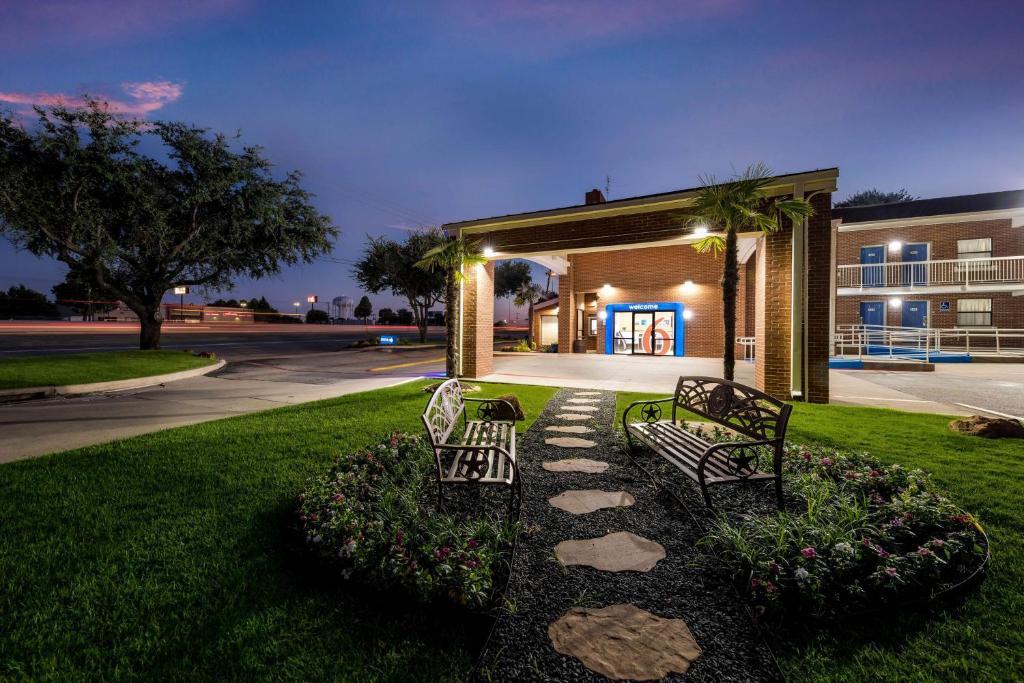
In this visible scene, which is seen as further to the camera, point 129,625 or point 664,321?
point 664,321

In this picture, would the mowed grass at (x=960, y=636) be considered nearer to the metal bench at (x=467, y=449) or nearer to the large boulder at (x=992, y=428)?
the metal bench at (x=467, y=449)

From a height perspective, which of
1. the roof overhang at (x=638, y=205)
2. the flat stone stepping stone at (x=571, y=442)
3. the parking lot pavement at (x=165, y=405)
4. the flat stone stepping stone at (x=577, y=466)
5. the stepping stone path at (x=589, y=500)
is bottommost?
the stepping stone path at (x=589, y=500)

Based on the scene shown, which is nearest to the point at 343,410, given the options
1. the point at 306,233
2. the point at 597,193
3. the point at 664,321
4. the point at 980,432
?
the point at 980,432

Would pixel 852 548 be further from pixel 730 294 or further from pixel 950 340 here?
pixel 950 340

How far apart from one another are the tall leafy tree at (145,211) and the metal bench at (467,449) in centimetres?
1570

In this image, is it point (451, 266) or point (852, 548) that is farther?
point (451, 266)

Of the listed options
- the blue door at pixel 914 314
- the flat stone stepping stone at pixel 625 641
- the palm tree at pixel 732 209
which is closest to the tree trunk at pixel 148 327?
the palm tree at pixel 732 209

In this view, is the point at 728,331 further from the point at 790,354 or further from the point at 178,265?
the point at 178,265

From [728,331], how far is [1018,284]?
20354 millimetres

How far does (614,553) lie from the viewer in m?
2.84

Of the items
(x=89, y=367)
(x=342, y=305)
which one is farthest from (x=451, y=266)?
(x=342, y=305)

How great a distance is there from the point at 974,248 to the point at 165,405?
3172 centimetres

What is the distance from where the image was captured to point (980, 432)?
5.60 metres

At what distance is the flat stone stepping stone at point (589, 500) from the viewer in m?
3.55
